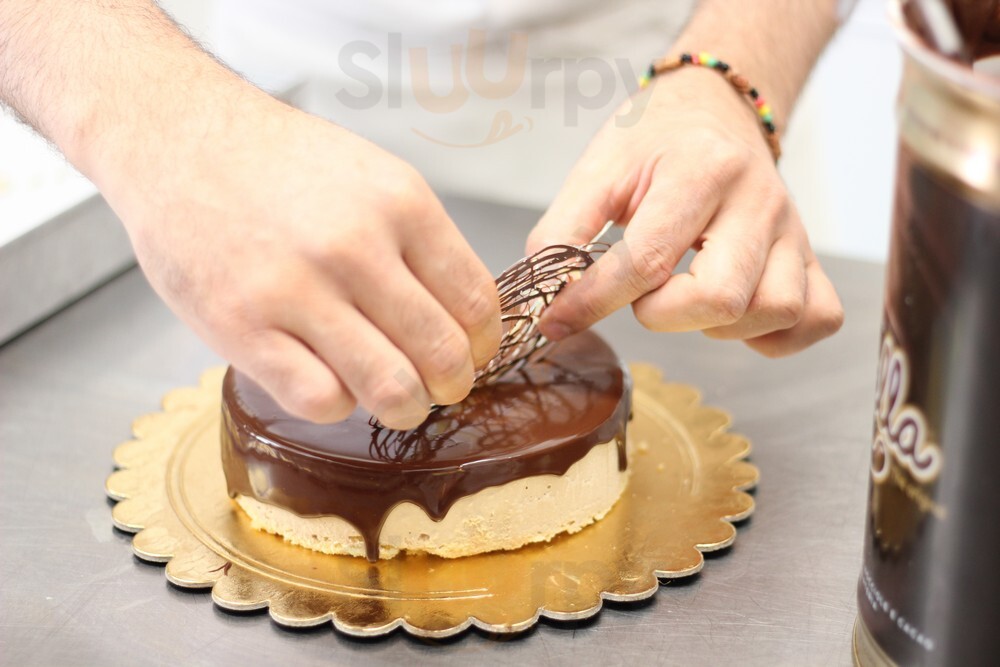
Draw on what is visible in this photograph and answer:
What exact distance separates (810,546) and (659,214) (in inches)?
15.1

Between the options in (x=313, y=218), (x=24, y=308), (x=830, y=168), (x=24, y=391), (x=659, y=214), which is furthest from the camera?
(x=830, y=168)

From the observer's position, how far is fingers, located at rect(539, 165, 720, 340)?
1.10 metres

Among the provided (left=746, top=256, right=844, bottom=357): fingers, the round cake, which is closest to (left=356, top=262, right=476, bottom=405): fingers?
the round cake

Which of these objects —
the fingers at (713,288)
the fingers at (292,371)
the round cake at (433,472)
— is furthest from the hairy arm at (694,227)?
the fingers at (292,371)

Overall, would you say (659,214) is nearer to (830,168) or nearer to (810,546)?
(810,546)

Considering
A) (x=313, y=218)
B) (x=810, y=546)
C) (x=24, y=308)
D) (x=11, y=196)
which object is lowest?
(x=810, y=546)

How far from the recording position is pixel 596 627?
1022 millimetres

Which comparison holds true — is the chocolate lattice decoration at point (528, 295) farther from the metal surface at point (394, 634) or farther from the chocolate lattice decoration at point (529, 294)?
the metal surface at point (394, 634)

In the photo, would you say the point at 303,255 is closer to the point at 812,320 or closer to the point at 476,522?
the point at 476,522

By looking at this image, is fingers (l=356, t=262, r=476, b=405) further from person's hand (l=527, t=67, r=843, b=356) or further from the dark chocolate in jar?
the dark chocolate in jar

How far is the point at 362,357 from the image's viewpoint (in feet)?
2.86

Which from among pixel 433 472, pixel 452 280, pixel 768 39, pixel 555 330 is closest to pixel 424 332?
pixel 452 280

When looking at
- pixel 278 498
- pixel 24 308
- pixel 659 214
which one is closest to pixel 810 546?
pixel 659 214

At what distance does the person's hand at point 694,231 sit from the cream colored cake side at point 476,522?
0.56 ft
